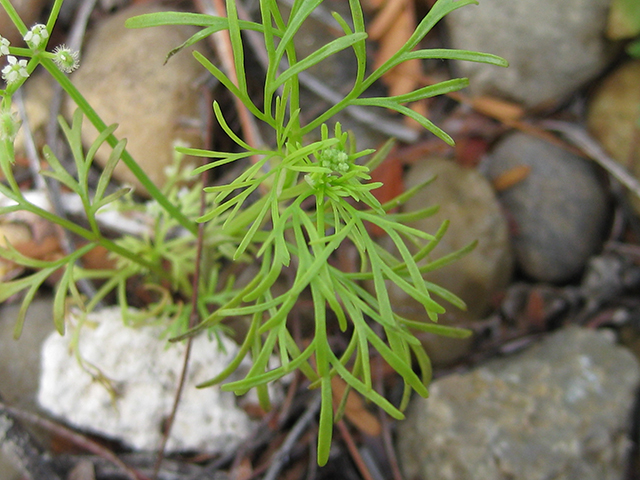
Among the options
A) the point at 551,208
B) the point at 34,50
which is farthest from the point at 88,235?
the point at 551,208

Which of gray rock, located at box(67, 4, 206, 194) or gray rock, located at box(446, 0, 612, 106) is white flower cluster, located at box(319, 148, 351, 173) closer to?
gray rock, located at box(67, 4, 206, 194)

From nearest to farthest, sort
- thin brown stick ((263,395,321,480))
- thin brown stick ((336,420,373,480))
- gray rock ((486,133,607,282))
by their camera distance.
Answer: thin brown stick ((263,395,321,480))
thin brown stick ((336,420,373,480))
gray rock ((486,133,607,282))

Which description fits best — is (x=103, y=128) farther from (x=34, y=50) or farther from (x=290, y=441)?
(x=290, y=441)

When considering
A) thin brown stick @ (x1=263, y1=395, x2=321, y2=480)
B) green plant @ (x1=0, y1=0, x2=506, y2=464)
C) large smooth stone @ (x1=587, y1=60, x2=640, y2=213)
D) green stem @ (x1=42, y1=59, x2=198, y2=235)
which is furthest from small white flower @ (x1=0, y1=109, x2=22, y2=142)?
large smooth stone @ (x1=587, y1=60, x2=640, y2=213)

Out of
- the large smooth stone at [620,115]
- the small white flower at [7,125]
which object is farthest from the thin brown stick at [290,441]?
the large smooth stone at [620,115]

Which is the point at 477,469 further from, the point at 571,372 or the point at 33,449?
the point at 33,449

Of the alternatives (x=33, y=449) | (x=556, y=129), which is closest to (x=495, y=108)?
(x=556, y=129)
